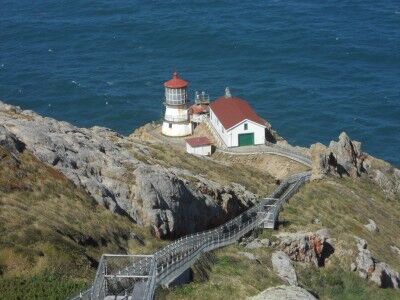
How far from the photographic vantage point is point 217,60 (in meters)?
152

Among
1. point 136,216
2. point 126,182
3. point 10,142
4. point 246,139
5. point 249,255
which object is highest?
point 10,142

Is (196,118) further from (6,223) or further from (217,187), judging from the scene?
(6,223)

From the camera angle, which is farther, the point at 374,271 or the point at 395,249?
the point at 395,249

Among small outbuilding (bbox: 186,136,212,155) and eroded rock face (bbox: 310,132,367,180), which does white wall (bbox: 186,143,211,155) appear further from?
eroded rock face (bbox: 310,132,367,180)

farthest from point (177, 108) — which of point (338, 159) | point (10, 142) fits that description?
point (10, 142)

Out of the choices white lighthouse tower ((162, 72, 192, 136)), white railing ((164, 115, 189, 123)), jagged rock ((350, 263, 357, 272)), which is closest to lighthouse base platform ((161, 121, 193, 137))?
white lighthouse tower ((162, 72, 192, 136))

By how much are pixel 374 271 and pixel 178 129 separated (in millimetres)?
43669

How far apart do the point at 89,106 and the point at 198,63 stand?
2993 centimetres

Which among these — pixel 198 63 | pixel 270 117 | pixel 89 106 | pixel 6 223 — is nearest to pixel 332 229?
pixel 6 223

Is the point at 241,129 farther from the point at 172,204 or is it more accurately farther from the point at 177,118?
the point at 172,204

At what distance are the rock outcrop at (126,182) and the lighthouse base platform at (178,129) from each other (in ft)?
119

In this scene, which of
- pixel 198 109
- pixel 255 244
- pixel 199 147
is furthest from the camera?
pixel 198 109

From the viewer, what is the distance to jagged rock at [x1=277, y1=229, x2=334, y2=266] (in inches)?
1846

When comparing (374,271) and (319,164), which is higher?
(374,271)
